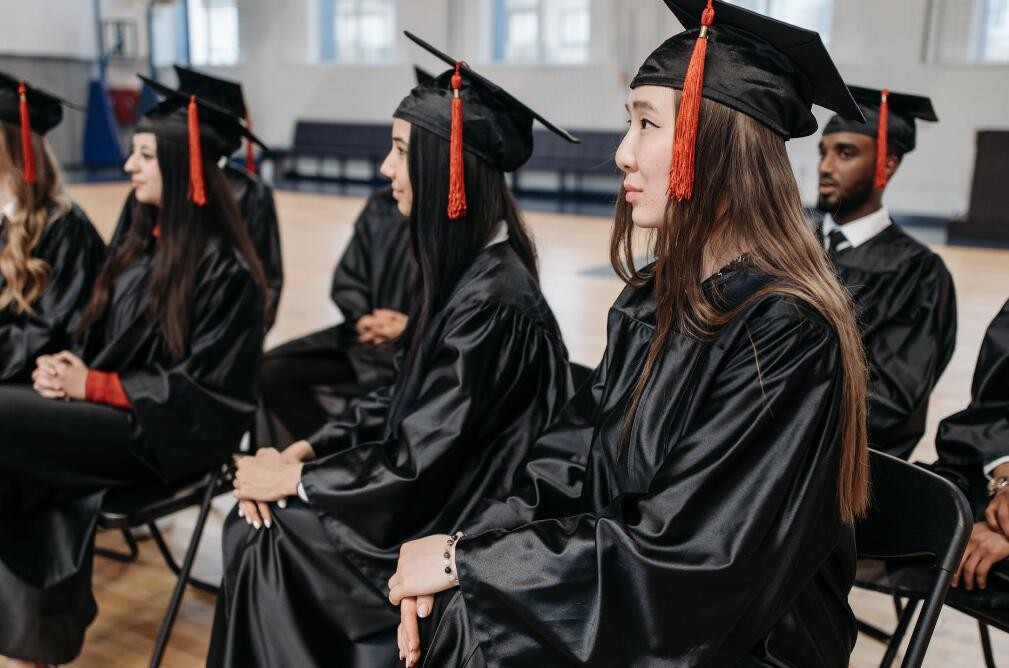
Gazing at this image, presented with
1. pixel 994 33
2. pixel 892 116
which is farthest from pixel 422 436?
pixel 994 33

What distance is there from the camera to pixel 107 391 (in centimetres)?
262

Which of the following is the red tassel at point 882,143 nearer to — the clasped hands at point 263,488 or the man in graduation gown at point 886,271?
the man in graduation gown at point 886,271

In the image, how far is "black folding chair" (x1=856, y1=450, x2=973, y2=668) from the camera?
1.55m

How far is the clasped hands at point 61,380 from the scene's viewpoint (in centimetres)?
258

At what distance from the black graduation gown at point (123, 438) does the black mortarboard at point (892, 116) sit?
6.31 ft

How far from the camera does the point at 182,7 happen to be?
17250 mm

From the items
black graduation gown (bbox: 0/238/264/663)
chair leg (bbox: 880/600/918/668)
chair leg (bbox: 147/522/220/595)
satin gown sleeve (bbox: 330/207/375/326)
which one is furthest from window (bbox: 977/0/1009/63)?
chair leg (bbox: 147/522/220/595)

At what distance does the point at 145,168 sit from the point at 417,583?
5.75 ft

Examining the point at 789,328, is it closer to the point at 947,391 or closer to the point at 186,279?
the point at 186,279

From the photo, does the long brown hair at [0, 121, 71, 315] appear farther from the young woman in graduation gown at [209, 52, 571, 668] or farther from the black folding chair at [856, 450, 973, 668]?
the black folding chair at [856, 450, 973, 668]

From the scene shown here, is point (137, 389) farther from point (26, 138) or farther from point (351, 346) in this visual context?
point (351, 346)

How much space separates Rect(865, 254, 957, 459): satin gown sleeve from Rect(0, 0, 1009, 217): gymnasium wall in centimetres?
887

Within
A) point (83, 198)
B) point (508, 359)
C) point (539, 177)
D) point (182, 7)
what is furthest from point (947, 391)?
point (182, 7)

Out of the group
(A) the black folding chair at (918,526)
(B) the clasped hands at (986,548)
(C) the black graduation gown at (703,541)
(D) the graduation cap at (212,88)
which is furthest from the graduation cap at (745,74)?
(D) the graduation cap at (212,88)
